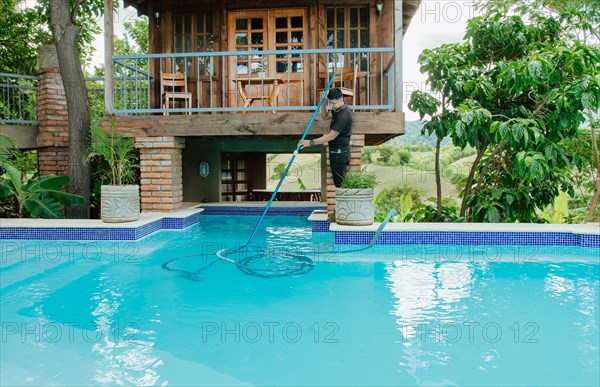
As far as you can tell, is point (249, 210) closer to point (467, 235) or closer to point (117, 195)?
point (117, 195)

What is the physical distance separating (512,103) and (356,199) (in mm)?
3248

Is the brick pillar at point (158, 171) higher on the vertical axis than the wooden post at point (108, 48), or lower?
lower

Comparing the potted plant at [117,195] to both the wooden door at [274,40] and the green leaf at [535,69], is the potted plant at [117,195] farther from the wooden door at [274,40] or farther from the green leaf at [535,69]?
the green leaf at [535,69]

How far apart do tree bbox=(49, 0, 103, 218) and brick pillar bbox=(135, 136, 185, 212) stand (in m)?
1.07

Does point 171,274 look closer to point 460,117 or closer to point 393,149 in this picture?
A: point 460,117

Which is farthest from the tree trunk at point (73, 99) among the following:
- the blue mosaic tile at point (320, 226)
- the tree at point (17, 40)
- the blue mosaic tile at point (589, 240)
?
the blue mosaic tile at point (589, 240)

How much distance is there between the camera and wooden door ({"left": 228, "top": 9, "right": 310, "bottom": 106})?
Answer: 388 inches

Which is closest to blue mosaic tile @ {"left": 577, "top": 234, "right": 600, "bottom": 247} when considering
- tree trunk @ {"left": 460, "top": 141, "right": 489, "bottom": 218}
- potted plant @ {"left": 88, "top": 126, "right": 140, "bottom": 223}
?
tree trunk @ {"left": 460, "top": 141, "right": 489, "bottom": 218}

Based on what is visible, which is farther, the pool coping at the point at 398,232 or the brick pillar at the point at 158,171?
the brick pillar at the point at 158,171

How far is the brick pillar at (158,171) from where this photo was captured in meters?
8.20

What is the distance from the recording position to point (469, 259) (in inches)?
234

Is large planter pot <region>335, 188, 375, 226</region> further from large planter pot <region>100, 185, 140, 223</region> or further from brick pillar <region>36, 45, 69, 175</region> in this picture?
brick pillar <region>36, 45, 69, 175</region>

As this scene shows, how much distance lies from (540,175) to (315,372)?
5170mm

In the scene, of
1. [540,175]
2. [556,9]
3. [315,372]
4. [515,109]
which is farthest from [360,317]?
[556,9]
